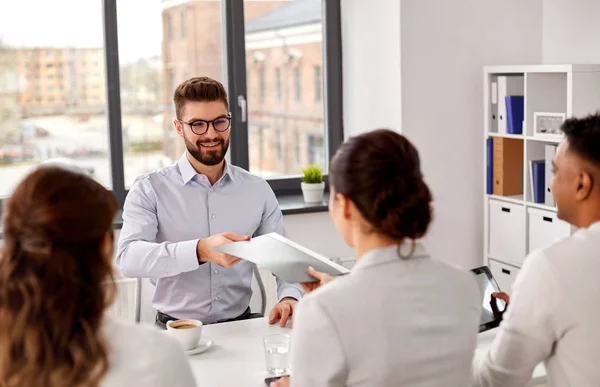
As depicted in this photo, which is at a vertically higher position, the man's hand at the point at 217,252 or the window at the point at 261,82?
the window at the point at 261,82

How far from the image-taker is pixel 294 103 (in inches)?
170

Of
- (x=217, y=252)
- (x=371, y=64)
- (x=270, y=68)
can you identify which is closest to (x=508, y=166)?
(x=371, y=64)

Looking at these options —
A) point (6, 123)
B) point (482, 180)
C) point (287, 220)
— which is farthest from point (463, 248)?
point (6, 123)

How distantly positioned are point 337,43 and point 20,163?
1.74 meters

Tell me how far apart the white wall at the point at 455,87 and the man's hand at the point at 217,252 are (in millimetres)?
1695

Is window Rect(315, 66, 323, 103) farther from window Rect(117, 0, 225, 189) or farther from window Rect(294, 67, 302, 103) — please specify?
window Rect(117, 0, 225, 189)

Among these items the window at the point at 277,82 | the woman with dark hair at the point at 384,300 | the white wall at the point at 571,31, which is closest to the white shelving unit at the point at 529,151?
the white wall at the point at 571,31

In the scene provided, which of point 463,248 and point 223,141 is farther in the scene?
point 463,248

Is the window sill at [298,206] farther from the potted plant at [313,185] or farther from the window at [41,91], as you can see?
the window at [41,91]

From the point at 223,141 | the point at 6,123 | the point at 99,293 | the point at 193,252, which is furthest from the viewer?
the point at 6,123

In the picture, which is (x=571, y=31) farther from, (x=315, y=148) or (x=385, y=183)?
(x=385, y=183)

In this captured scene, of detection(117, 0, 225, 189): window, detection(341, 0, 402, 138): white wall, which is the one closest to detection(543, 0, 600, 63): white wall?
detection(341, 0, 402, 138): white wall

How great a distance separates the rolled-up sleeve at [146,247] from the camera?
2605 millimetres

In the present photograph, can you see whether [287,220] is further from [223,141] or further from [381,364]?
[381,364]
